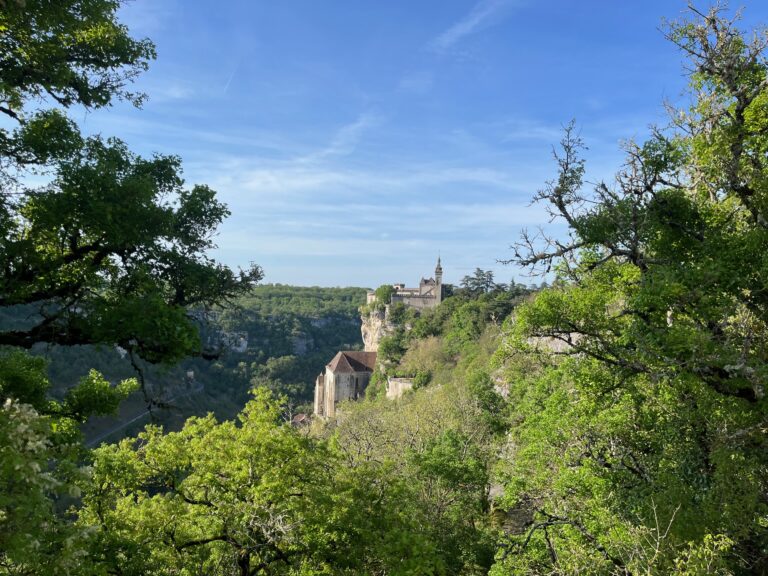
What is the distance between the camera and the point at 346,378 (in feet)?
Answer: 230

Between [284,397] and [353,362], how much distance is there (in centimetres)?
6046

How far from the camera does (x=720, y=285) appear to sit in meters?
7.48

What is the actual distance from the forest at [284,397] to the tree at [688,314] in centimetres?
5

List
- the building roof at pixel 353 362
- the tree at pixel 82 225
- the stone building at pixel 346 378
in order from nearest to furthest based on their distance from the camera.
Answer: the tree at pixel 82 225 < the stone building at pixel 346 378 < the building roof at pixel 353 362

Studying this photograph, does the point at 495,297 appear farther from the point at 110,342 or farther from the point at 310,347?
the point at 310,347

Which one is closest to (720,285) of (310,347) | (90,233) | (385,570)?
(385,570)

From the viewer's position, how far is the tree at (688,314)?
23.9 feet

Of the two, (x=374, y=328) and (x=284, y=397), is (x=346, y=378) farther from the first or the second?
(x=284, y=397)

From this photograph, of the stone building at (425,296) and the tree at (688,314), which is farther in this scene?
the stone building at (425,296)

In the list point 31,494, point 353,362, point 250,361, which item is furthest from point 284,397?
point 250,361

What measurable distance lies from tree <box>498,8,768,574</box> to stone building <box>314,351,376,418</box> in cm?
6047

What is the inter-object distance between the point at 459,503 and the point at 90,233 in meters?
17.1

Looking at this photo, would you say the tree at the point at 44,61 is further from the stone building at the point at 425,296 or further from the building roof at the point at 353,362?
the stone building at the point at 425,296

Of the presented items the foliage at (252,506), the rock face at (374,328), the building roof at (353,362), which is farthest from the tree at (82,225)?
the rock face at (374,328)
